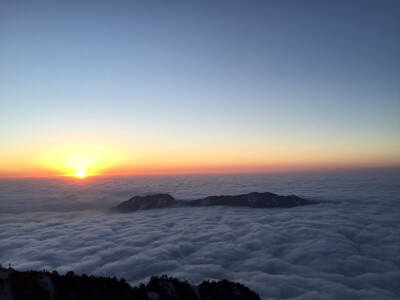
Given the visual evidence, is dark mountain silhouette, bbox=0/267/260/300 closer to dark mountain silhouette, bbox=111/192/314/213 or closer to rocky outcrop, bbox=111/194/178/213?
dark mountain silhouette, bbox=111/192/314/213

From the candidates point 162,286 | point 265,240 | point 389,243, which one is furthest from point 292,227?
point 162,286

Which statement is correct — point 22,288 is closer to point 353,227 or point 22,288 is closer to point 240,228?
point 240,228

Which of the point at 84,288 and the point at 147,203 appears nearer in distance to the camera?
the point at 84,288

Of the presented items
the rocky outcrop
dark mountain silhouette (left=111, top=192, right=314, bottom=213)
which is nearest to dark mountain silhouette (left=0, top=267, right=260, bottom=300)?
dark mountain silhouette (left=111, top=192, right=314, bottom=213)

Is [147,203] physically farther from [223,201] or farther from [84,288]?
[84,288]

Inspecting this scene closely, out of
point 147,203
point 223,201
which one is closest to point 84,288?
point 223,201

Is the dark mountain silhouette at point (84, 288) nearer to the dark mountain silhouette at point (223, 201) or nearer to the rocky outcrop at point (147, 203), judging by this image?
the dark mountain silhouette at point (223, 201)
